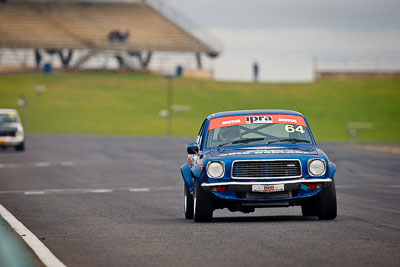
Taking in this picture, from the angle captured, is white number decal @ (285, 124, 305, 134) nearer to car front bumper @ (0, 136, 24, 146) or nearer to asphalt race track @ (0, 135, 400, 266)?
asphalt race track @ (0, 135, 400, 266)

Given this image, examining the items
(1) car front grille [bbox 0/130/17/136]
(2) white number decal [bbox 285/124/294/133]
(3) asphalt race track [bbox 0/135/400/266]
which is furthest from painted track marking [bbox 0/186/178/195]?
(1) car front grille [bbox 0/130/17/136]

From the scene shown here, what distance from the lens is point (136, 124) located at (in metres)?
73.8

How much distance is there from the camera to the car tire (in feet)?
44.2

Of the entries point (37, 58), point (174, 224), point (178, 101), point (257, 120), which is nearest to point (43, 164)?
point (257, 120)

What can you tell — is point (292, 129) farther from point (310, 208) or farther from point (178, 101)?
point (178, 101)

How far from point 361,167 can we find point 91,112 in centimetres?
5022

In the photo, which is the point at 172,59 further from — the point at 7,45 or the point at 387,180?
the point at 387,180

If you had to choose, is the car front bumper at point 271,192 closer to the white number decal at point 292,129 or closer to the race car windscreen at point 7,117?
the white number decal at point 292,129

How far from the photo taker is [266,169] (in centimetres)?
1342

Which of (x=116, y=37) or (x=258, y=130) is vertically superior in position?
(x=116, y=37)

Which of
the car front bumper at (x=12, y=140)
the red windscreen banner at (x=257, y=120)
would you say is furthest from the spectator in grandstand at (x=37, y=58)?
the red windscreen banner at (x=257, y=120)

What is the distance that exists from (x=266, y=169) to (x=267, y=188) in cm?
25

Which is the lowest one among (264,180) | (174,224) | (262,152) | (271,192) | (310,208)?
(174,224)

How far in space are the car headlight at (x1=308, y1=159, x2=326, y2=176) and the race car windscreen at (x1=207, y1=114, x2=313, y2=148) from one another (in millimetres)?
1016
